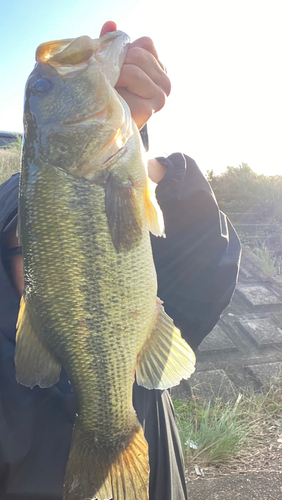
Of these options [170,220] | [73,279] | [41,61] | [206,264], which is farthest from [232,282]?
[41,61]

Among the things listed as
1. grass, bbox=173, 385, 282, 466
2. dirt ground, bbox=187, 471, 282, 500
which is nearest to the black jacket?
dirt ground, bbox=187, 471, 282, 500

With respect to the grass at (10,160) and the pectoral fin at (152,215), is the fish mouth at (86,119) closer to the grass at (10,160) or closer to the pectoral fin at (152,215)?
the pectoral fin at (152,215)

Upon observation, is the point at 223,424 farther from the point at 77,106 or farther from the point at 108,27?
the point at 108,27

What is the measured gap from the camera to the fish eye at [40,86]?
4.80 ft

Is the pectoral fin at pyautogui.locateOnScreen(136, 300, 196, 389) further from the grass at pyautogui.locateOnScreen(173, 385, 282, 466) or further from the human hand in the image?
the grass at pyautogui.locateOnScreen(173, 385, 282, 466)

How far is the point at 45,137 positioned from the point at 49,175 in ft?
0.60

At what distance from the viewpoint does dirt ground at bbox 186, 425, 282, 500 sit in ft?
7.36

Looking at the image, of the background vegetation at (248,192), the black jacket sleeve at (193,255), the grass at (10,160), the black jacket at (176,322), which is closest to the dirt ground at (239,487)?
the black jacket at (176,322)

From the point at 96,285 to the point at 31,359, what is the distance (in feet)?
1.21

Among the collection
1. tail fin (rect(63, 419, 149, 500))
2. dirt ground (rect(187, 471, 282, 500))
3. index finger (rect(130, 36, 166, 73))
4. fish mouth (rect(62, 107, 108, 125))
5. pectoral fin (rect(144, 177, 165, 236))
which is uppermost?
index finger (rect(130, 36, 166, 73))

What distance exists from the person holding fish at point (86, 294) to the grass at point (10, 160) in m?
4.41

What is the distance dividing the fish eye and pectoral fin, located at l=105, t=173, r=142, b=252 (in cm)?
51

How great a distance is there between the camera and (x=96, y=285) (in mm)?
1294

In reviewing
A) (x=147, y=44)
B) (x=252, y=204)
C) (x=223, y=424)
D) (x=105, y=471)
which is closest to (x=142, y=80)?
(x=147, y=44)
